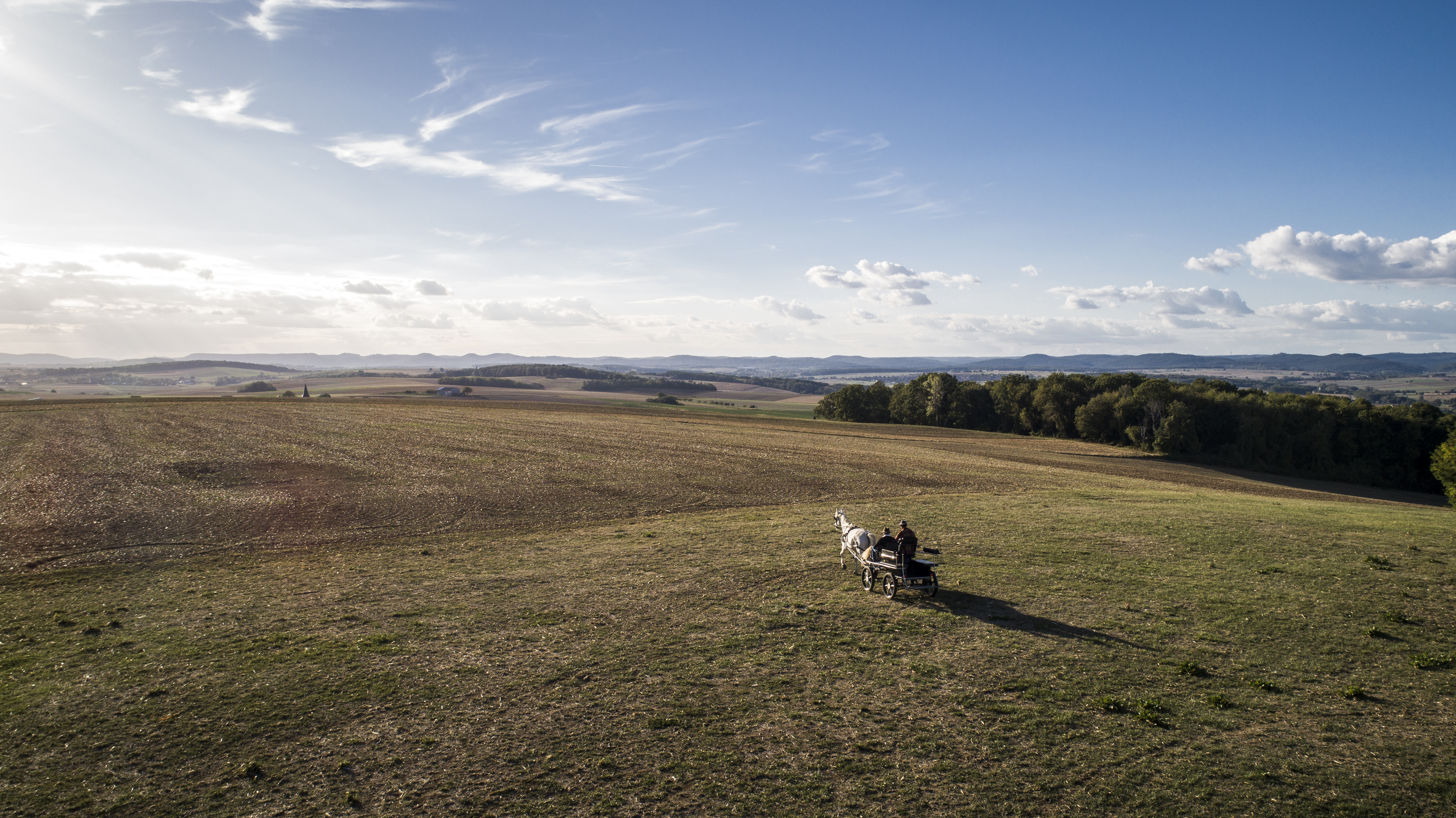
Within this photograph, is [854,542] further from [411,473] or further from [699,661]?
[411,473]

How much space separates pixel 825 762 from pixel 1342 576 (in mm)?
16522

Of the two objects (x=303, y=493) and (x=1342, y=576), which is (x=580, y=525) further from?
(x=1342, y=576)

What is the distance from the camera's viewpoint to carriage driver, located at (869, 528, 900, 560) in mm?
15664

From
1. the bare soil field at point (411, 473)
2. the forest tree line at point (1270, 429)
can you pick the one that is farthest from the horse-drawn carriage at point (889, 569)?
the forest tree line at point (1270, 429)

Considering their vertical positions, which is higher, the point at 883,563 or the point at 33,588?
the point at 883,563

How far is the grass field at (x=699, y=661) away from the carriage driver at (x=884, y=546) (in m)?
1.02

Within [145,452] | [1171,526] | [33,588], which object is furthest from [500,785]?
[145,452]

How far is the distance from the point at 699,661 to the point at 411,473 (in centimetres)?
2643

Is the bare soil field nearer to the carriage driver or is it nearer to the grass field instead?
the grass field

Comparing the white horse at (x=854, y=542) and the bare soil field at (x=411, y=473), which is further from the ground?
the white horse at (x=854, y=542)

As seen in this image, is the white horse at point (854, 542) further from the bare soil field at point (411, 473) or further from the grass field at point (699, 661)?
the bare soil field at point (411, 473)

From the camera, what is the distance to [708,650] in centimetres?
1260

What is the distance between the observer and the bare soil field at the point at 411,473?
74.5 ft

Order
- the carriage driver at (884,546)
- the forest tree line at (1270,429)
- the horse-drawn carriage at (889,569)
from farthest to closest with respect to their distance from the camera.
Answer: the forest tree line at (1270,429)
the carriage driver at (884,546)
the horse-drawn carriage at (889,569)
